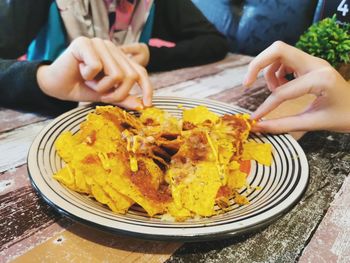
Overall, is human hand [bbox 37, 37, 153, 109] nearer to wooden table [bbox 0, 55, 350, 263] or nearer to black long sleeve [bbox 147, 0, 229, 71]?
wooden table [bbox 0, 55, 350, 263]

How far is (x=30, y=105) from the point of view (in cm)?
91

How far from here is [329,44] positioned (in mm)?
1210

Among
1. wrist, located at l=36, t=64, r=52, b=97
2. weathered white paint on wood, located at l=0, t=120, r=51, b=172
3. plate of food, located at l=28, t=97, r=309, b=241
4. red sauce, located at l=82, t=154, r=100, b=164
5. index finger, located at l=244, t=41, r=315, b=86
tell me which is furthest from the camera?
wrist, located at l=36, t=64, r=52, b=97

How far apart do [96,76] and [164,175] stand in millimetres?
359

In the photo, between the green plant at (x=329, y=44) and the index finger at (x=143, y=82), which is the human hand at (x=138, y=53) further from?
Answer: the green plant at (x=329, y=44)

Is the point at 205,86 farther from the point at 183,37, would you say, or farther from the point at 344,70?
the point at 183,37

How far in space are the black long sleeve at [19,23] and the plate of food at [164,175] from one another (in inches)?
27.3

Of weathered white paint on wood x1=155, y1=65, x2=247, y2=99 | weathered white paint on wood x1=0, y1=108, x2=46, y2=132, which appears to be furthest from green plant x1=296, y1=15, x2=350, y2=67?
weathered white paint on wood x1=0, y1=108, x2=46, y2=132

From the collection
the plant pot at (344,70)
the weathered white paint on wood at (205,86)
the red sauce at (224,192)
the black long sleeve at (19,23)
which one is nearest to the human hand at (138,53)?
the weathered white paint on wood at (205,86)

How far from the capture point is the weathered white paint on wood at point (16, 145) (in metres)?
0.68

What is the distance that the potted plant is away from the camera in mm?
1199

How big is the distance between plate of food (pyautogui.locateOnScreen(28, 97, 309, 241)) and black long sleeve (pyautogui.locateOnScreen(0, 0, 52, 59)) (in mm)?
692

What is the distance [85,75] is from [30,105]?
0.71 feet

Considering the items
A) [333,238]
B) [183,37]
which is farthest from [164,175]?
[183,37]
